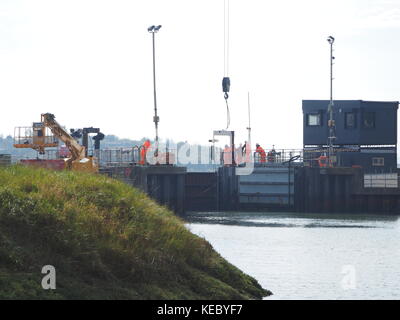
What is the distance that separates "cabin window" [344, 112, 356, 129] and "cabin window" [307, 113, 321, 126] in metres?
2.32

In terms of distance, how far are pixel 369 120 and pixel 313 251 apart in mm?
41944

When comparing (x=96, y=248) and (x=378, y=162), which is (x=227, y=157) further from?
(x=96, y=248)

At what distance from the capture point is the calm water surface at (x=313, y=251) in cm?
2820

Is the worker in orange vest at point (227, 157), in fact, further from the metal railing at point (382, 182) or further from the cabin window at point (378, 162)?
the cabin window at point (378, 162)

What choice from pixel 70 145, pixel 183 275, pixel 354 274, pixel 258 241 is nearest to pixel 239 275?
pixel 183 275

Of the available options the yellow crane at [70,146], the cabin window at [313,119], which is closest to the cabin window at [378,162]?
the cabin window at [313,119]

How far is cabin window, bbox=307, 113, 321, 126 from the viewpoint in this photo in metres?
81.1

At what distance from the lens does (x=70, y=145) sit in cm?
4631

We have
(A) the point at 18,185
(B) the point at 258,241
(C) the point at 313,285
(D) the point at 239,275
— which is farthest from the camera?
(B) the point at 258,241

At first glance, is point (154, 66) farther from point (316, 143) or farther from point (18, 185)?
point (18, 185)

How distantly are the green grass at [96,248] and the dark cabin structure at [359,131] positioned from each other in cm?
5739

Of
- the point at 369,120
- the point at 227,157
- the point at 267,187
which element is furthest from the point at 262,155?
the point at 369,120

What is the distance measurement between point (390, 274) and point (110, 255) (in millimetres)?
15963

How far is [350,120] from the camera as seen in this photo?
80.8 meters
